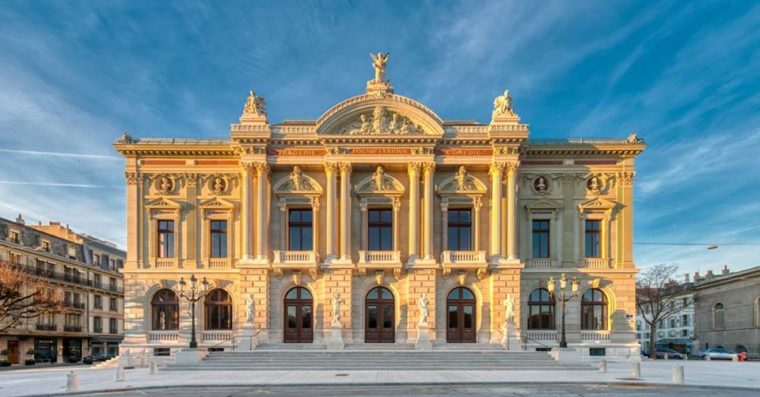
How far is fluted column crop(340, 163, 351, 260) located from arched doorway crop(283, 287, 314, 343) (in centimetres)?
336

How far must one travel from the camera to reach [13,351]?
48.2m

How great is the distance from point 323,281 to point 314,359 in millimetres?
5989

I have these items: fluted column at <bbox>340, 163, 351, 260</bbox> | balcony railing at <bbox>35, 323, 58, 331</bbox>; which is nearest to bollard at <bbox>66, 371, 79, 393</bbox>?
fluted column at <bbox>340, 163, 351, 260</bbox>

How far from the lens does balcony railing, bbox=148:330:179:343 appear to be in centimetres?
3206

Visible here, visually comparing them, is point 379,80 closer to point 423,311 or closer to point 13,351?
point 423,311

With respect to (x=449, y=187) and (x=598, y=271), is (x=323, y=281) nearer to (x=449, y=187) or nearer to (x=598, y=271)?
(x=449, y=187)

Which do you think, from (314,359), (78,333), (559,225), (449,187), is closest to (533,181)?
(559,225)

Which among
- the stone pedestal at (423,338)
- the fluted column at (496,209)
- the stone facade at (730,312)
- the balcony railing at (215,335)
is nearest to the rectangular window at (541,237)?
the fluted column at (496,209)

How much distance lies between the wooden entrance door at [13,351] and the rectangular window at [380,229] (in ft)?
122

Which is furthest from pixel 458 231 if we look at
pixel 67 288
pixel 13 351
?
pixel 67 288

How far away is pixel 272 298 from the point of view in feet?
103

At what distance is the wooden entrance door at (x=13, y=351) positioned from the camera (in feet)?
157

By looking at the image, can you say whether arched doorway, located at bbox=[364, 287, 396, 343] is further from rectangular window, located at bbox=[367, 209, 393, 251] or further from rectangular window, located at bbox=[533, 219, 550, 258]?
rectangular window, located at bbox=[533, 219, 550, 258]

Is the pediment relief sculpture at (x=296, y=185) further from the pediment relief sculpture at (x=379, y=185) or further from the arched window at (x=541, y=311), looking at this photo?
the arched window at (x=541, y=311)
